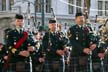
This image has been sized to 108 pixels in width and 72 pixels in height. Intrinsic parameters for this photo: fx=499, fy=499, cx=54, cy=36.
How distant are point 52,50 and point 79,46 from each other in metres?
0.81

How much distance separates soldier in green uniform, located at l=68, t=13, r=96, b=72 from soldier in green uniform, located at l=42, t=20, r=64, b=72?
0.39 meters

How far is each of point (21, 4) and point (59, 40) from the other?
2795 centimetres

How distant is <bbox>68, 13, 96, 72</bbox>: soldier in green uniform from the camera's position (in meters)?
11.3

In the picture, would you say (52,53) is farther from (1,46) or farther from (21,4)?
(21,4)

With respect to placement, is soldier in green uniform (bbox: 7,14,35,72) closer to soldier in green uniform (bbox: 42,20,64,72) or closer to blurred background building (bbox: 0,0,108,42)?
soldier in green uniform (bbox: 42,20,64,72)

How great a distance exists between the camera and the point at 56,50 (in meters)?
11.8

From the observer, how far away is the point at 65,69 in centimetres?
1171

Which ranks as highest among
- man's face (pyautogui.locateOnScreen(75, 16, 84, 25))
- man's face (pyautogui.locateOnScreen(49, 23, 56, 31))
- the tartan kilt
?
man's face (pyautogui.locateOnScreen(75, 16, 84, 25))

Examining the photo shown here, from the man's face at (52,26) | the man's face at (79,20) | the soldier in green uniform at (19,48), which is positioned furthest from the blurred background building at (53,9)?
the soldier in green uniform at (19,48)

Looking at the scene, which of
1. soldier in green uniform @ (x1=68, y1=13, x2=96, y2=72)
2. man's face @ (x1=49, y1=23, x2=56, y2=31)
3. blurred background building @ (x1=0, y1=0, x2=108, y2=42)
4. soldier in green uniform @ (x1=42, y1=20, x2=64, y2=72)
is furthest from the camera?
blurred background building @ (x1=0, y1=0, x2=108, y2=42)

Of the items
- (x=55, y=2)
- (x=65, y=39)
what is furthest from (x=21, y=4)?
(x=65, y=39)

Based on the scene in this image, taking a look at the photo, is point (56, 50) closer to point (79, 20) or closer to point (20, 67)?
point (79, 20)

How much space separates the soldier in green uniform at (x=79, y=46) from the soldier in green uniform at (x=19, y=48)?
960mm

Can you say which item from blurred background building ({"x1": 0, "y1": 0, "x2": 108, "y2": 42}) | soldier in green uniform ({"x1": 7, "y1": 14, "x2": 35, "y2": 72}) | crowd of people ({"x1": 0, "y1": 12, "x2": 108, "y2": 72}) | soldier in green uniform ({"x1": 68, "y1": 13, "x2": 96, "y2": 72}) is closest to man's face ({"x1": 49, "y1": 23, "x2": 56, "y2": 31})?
crowd of people ({"x1": 0, "y1": 12, "x2": 108, "y2": 72})
